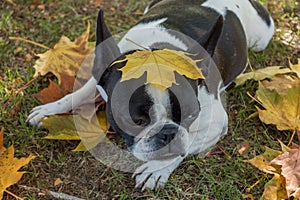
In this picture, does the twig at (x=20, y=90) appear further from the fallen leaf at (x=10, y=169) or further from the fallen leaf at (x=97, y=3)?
the fallen leaf at (x=97, y=3)

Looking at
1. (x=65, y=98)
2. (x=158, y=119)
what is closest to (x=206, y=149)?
(x=158, y=119)

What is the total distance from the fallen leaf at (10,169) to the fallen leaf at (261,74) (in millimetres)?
1522

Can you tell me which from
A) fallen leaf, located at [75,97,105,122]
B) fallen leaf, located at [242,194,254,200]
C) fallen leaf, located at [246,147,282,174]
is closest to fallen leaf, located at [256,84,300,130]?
fallen leaf, located at [246,147,282,174]

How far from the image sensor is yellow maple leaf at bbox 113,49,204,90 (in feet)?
7.40

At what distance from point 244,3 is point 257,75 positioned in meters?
0.52

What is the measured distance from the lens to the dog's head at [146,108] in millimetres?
2383

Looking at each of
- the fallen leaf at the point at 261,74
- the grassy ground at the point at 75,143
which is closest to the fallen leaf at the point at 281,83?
the fallen leaf at the point at 261,74

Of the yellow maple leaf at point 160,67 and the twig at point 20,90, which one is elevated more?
the yellow maple leaf at point 160,67

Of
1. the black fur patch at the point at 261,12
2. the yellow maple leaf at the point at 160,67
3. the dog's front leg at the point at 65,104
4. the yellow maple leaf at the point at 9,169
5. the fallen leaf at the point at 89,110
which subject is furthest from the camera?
the black fur patch at the point at 261,12

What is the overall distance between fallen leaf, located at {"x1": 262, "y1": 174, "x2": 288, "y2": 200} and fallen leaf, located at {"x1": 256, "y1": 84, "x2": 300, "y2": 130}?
19.2 inches

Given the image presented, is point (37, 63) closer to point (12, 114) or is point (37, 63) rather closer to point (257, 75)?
point (12, 114)

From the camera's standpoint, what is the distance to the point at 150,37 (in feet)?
9.58

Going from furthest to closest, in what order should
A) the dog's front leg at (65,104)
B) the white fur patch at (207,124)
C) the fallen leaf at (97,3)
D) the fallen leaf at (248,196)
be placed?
1. the fallen leaf at (97,3)
2. the dog's front leg at (65,104)
3. the white fur patch at (207,124)
4. the fallen leaf at (248,196)

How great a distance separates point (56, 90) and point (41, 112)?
211mm
